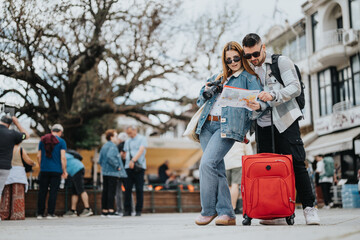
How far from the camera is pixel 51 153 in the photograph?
35.5 ft

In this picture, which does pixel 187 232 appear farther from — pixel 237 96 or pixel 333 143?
pixel 333 143

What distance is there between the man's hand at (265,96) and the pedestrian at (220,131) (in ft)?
1.06

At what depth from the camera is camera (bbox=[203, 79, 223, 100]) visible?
537 centimetres

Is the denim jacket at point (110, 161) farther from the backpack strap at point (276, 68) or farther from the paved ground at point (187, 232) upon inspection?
the backpack strap at point (276, 68)

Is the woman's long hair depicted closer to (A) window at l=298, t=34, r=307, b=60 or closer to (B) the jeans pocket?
(B) the jeans pocket

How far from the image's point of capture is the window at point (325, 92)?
2800 cm

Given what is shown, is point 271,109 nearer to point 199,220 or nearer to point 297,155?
point 297,155

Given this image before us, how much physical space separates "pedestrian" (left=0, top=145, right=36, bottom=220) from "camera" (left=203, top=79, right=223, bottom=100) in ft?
20.6

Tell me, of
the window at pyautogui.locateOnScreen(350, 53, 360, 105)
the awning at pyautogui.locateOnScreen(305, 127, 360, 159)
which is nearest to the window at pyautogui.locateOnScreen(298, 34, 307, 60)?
the window at pyautogui.locateOnScreen(350, 53, 360, 105)

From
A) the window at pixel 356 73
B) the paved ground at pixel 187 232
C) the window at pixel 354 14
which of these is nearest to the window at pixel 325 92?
the window at pixel 356 73

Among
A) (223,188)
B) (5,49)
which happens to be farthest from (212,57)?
(223,188)

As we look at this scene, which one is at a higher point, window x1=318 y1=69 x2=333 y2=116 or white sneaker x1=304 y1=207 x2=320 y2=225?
window x1=318 y1=69 x2=333 y2=116

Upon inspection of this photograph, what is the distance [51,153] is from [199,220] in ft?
20.4

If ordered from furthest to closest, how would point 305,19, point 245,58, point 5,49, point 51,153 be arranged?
point 305,19 → point 5,49 → point 51,153 → point 245,58
